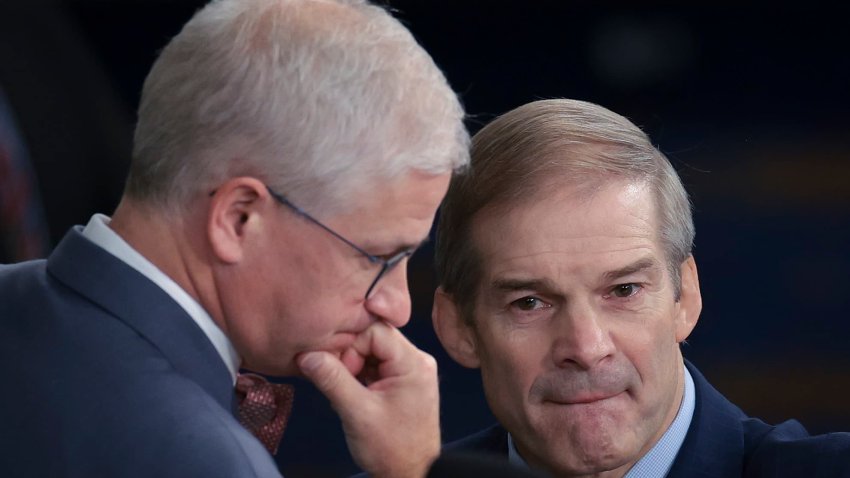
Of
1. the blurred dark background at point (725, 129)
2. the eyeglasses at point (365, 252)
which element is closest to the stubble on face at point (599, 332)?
the eyeglasses at point (365, 252)

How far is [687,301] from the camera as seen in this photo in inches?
110

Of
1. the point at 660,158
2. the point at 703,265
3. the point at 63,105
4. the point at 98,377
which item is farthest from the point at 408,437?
the point at 703,265

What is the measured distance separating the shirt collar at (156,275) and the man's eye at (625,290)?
867mm

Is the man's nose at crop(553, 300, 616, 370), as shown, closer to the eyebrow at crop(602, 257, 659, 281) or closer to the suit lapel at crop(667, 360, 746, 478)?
the eyebrow at crop(602, 257, 659, 281)

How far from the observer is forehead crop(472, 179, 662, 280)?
263 centimetres

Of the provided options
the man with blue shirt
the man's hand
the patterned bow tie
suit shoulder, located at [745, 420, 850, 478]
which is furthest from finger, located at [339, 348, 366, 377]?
suit shoulder, located at [745, 420, 850, 478]

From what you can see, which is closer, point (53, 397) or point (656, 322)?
point (53, 397)

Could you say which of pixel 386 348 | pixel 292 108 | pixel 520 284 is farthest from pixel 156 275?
pixel 520 284

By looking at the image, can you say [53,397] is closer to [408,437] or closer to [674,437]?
[408,437]

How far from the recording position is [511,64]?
4.73 m

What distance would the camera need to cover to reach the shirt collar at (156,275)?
1990mm

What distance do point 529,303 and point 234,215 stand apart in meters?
0.84

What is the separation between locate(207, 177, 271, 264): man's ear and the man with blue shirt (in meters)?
0.76

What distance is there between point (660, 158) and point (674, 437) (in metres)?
0.52
